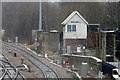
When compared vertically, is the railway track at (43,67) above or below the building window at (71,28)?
below

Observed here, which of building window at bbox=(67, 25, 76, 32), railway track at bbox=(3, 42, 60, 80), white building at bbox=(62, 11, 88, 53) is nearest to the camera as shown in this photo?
railway track at bbox=(3, 42, 60, 80)

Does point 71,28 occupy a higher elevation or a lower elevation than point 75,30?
higher

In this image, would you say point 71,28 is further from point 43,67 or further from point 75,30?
point 43,67

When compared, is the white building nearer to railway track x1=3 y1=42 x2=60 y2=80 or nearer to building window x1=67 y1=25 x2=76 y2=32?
building window x1=67 y1=25 x2=76 y2=32

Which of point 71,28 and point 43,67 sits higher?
point 71,28

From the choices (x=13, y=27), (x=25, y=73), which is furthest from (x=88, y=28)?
(x=25, y=73)

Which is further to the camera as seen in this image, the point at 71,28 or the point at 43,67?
the point at 71,28

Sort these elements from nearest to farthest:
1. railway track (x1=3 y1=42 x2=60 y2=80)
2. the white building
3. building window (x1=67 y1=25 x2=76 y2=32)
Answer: railway track (x1=3 y1=42 x2=60 y2=80), the white building, building window (x1=67 y1=25 x2=76 y2=32)

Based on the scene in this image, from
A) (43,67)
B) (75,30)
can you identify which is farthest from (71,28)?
(43,67)

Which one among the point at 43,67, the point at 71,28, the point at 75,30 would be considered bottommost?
the point at 43,67

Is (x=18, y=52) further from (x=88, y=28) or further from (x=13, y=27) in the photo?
(x=13, y=27)

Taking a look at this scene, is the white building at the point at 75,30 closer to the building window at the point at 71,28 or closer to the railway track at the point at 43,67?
the building window at the point at 71,28

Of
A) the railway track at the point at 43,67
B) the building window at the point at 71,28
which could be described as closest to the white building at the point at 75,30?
the building window at the point at 71,28

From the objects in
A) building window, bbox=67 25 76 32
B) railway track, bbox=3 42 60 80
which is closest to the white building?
building window, bbox=67 25 76 32
